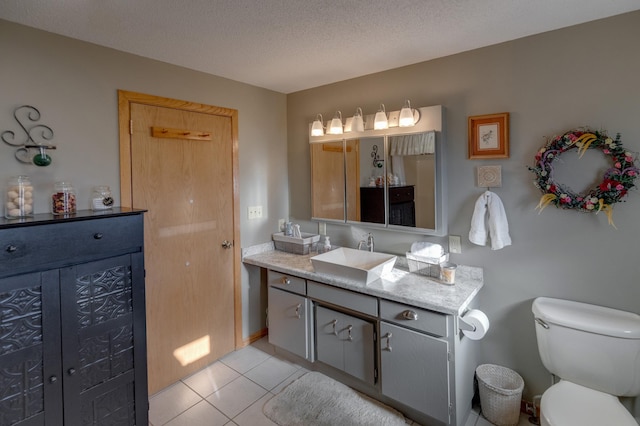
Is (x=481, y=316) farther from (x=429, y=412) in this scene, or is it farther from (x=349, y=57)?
(x=349, y=57)

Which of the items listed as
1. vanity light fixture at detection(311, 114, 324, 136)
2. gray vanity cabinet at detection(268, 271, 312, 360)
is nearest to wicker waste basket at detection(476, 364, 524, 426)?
gray vanity cabinet at detection(268, 271, 312, 360)

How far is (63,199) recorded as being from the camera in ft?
6.13

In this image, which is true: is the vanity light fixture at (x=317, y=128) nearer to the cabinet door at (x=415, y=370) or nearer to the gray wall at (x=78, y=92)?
the gray wall at (x=78, y=92)

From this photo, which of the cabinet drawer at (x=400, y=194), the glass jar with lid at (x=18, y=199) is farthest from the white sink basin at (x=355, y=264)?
the glass jar with lid at (x=18, y=199)

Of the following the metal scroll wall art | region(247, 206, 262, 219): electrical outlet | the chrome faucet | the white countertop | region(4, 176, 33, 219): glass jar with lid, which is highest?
the metal scroll wall art

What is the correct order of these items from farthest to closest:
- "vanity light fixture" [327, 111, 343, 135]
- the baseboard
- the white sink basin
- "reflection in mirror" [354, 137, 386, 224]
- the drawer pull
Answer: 1. the baseboard
2. "vanity light fixture" [327, 111, 343, 135]
3. "reflection in mirror" [354, 137, 386, 224]
4. the white sink basin
5. the drawer pull

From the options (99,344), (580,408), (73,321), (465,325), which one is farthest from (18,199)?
(580,408)

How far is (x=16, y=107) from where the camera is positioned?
177 centimetres

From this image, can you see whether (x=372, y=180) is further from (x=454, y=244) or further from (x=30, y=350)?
(x=30, y=350)

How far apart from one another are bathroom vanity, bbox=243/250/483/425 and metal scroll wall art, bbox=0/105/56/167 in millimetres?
1576

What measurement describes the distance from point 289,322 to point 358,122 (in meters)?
1.67

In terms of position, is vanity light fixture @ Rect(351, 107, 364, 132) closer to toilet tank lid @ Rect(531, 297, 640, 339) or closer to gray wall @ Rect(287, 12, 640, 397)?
gray wall @ Rect(287, 12, 640, 397)

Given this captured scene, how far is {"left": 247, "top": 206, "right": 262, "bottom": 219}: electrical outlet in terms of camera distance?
297cm

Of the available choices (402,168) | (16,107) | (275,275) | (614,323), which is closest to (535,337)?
(614,323)
